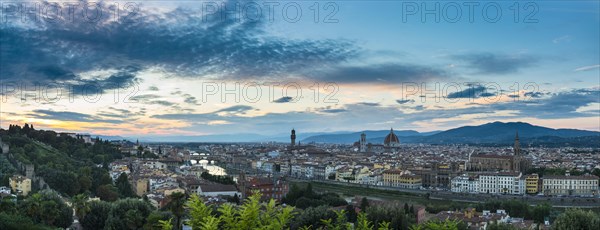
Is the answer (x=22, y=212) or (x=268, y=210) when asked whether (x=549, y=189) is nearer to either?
(x=22, y=212)

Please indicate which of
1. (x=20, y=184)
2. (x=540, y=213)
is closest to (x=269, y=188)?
(x=20, y=184)

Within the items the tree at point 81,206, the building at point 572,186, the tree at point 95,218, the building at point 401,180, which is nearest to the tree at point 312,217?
the tree at point 95,218

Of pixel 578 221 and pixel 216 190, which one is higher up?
pixel 578 221

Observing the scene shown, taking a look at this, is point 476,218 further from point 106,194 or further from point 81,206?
point 106,194

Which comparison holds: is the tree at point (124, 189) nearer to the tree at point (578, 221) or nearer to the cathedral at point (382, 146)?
the tree at point (578, 221)

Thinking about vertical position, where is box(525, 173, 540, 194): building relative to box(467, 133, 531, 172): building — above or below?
below

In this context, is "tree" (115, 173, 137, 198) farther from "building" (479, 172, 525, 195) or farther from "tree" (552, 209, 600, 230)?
"building" (479, 172, 525, 195)

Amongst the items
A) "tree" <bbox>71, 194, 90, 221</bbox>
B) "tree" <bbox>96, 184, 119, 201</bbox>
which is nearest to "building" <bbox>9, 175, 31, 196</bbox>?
"tree" <bbox>96, 184, 119, 201</bbox>
